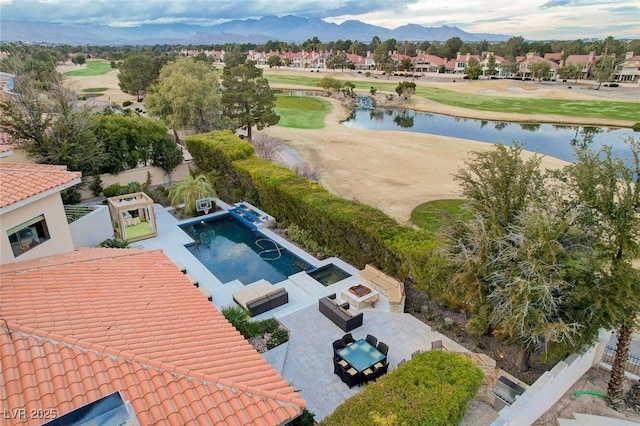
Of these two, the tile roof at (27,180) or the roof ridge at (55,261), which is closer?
the roof ridge at (55,261)

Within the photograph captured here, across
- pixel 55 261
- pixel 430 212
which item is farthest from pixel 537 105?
pixel 55 261

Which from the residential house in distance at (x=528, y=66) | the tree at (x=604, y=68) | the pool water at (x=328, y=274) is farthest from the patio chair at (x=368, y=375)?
the residential house in distance at (x=528, y=66)

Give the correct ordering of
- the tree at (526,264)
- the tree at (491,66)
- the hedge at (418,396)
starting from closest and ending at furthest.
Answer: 1. the hedge at (418,396)
2. the tree at (526,264)
3. the tree at (491,66)

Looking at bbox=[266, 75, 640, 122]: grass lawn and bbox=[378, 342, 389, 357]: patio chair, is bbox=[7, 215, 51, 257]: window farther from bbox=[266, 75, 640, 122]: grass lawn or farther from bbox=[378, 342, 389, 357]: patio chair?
bbox=[266, 75, 640, 122]: grass lawn

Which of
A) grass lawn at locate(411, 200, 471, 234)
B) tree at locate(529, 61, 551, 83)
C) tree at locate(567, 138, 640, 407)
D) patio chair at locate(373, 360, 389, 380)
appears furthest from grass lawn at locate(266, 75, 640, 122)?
patio chair at locate(373, 360, 389, 380)

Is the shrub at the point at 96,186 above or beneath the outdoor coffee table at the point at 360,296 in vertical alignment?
above

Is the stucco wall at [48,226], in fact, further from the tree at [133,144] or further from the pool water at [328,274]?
the tree at [133,144]

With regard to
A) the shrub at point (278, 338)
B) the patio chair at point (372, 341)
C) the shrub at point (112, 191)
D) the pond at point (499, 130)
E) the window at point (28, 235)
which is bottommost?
the pond at point (499, 130)

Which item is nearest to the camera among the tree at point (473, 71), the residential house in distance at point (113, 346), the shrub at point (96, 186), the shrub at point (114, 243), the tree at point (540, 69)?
the residential house in distance at point (113, 346)

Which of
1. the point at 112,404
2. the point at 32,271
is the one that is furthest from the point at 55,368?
the point at 32,271
